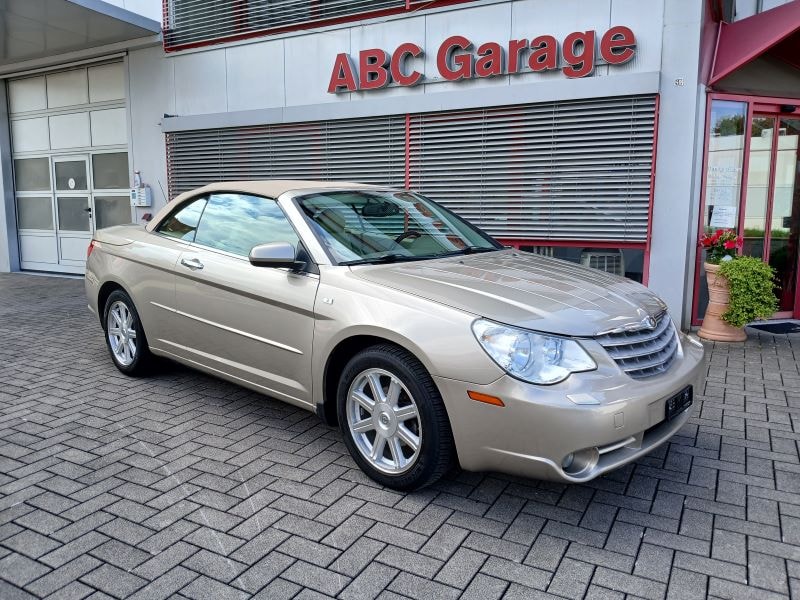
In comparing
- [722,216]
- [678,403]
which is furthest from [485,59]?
[678,403]

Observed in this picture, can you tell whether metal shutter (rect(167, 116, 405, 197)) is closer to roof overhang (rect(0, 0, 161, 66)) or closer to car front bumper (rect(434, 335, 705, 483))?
roof overhang (rect(0, 0, 161, 66))

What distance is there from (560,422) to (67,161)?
12.1 m

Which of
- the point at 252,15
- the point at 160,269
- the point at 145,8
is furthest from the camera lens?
the point at 145,8

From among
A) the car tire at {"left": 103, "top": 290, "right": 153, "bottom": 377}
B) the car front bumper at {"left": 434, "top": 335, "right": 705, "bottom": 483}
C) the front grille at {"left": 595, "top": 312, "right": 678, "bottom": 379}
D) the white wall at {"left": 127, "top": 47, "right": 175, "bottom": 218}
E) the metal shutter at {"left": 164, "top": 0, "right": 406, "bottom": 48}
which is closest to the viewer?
the car front bumper at {"left": 434, "top": 335, "right": 705, "bottom": 483}

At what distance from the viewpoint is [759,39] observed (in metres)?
6.75

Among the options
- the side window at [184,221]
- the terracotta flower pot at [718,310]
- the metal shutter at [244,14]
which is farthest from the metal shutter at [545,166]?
the side window at [184,221]

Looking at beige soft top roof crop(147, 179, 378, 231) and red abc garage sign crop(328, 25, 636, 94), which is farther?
red abc garage sign crop(328, 25, 636, 94)

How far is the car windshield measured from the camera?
3.88 m

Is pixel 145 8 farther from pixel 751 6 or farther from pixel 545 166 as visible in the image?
pixel 751 6

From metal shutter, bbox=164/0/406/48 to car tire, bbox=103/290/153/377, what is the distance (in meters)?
5.24

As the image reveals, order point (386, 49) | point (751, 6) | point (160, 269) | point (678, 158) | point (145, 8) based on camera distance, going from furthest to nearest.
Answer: point (145, 8) < point (386, 49) < point (751, 6) < point (678, 158) < point (160, 269)

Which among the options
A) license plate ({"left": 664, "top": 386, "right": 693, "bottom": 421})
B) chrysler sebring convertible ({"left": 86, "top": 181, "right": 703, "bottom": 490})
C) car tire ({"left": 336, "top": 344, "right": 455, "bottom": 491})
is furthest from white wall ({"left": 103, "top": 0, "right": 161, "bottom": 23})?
license plate ({"left": 664, "top": 386, "right": 693, "bottom": 421})

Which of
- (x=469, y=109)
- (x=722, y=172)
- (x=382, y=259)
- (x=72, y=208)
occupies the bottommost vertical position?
(x=382, y=259)

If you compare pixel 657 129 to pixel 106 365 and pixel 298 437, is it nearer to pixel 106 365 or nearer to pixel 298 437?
pixel 298 437
